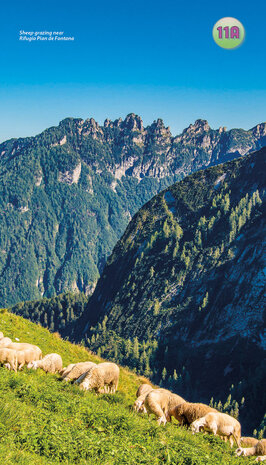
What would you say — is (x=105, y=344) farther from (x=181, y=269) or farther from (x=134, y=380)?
(x=134, y=380)

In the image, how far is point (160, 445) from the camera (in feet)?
44.1

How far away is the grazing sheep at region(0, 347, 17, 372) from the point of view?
21562mm

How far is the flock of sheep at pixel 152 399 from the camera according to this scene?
17.5 meters

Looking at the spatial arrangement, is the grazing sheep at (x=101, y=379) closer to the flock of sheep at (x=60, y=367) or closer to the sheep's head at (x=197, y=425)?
the flock of sheep at (x=60, y=367)

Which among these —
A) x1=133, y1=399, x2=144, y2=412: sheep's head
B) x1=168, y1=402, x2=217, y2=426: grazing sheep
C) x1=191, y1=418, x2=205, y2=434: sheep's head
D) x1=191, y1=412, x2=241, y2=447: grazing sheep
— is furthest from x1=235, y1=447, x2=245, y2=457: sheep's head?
x1=133, y1=399, x2=144, y2=412: sheep's head

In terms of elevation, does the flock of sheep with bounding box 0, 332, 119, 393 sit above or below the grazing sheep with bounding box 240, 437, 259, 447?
above

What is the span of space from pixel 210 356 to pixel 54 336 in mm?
123305

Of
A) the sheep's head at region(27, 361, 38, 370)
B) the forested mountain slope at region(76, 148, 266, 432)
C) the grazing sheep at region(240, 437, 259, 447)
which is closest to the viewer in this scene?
the grazing sheep at region(240, 437, 259, 447)

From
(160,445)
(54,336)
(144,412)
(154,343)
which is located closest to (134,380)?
(54,336)

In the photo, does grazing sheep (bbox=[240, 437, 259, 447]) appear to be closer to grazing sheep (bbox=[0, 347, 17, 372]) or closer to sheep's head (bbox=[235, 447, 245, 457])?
sheep's head (bbox=[235, 447, 245, 457])

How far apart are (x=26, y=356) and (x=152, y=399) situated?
8.78 meters

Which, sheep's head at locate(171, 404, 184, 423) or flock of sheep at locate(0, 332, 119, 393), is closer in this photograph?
sheep's head at locate(171, 404, 184, 423)

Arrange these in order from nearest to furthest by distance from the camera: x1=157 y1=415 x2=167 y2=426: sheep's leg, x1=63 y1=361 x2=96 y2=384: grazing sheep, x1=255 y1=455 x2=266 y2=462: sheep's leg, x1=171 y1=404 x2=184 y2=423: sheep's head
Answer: x1=255 y1=455 x2=266 y2=462: sheep's leg → x1=157 y1=415 x2=167 y2=426: sheep's leg → x1=171 y1=404 x2=184 y2=423: sheep's head → x1=63 y1=361 x2=96 y2=384: grazing sheep

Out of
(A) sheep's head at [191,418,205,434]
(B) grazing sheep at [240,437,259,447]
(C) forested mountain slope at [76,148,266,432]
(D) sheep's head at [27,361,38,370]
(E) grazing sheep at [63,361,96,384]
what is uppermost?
(D) sheep's head at [27,361,38,370]
